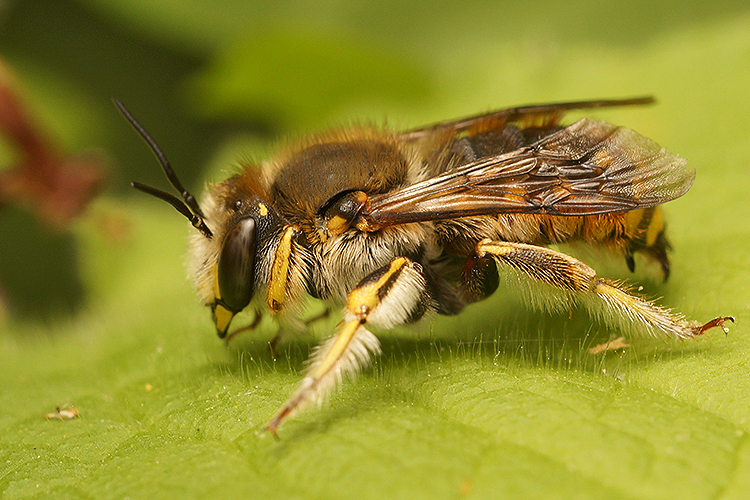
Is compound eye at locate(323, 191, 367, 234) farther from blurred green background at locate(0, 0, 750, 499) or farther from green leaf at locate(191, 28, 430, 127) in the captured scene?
green leaf at locate(191, 28, 430, 127)

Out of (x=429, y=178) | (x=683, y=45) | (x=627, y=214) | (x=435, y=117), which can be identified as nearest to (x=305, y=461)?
(x=429, y=178)

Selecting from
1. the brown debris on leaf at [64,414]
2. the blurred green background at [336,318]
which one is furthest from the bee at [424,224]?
the brown debris on leaf at [64,414]

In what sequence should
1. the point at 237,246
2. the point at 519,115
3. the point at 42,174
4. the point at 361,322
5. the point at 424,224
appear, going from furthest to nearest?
the point at 42,174, the point at 519,115, the point at 424,224, the point at 237,246, the point at 361,322

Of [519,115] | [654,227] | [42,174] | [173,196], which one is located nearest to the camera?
[173,196]

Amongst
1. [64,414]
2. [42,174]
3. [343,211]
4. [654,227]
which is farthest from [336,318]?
[42,174]

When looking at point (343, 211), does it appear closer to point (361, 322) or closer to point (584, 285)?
point (361, 322)

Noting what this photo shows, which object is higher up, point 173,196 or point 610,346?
point 173,196

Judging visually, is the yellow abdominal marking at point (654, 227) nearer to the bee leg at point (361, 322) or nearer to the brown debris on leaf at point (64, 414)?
the bee leg at point (361, 322)

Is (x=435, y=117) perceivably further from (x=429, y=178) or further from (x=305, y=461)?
(x=305, y=461)
